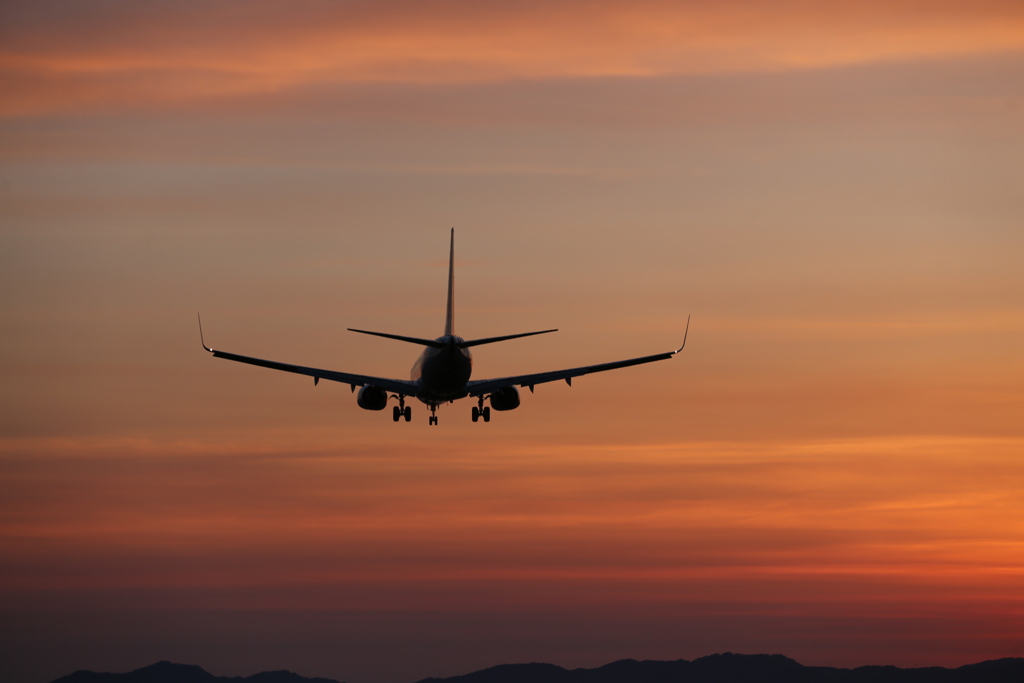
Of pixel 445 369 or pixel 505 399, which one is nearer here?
pixel 445 369

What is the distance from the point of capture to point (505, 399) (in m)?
100

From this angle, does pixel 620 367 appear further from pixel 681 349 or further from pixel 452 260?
pixel 452 260

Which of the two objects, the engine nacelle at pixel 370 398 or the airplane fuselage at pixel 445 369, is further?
the engine nacelle at pixel 370 398

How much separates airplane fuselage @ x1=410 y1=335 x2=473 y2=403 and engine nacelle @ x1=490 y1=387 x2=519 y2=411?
5.69 metres

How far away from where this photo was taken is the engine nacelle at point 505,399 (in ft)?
329

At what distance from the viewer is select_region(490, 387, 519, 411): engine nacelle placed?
10031 centimetres

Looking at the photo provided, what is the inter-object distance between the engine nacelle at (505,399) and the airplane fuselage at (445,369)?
5.69 meters

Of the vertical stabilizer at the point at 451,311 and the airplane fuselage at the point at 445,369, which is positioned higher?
the vertical stabilizer at the point at 451,311

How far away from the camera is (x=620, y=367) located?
9969 centimetres

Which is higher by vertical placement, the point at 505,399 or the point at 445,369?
the point at 505,399

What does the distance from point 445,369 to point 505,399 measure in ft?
34.4

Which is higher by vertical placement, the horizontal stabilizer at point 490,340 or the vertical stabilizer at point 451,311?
the vertical stabilizer at point 451,311

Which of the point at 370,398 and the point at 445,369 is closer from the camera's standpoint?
the point at 445,369

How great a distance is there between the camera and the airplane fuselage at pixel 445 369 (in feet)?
297
